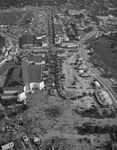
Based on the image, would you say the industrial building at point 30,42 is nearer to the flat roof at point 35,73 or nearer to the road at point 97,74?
the road at point 97,74

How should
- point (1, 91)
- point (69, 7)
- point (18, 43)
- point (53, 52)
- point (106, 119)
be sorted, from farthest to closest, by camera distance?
point (69, 7)
point (18, 43)
point (53, 52)
point (1, 91)
point (106, 119)

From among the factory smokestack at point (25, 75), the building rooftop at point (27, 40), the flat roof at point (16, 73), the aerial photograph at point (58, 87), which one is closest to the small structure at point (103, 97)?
the aerial photograph at point (58, 87)

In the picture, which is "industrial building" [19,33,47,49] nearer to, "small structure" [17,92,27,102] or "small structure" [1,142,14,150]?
"small structure" [17,92,27,102]

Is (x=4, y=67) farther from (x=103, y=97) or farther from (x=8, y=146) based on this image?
(x=8, y=146)

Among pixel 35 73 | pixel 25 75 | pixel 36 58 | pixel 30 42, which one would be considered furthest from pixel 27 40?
pixel 25 75

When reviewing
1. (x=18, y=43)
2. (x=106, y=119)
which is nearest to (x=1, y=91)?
(x=106, y=119)

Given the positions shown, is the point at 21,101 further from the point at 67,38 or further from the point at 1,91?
the point at 67,38
